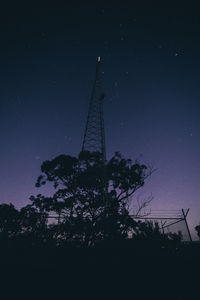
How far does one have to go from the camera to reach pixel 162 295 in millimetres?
3834

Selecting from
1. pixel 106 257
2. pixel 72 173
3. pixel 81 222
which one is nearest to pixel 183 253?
pixel 106 257

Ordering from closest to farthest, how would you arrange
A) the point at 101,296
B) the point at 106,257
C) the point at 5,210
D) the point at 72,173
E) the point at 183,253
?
the point at 101,296 → the point at 106,257 → the point at 183,253 → the point at 72,173 → the point at 5,210

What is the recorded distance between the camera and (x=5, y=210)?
24859mm

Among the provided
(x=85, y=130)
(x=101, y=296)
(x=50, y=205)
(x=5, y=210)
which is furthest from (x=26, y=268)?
(x=5, y=210)

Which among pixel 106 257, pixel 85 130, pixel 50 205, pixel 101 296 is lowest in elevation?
pixel 101 296

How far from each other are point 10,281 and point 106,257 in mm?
2746

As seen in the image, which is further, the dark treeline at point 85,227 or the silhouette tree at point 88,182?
the silhouette tree at point 88,182

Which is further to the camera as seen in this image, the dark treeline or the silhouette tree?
the silhouette tree

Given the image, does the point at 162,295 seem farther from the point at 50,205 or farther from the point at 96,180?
the point at 50,205

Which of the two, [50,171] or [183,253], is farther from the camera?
[50,171]

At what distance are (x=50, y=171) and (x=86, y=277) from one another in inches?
507

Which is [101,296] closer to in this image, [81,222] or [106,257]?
[106,257]

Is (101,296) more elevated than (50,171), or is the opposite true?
(50,171)

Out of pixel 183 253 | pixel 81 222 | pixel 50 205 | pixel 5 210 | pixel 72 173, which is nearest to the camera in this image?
pixel 183 253
